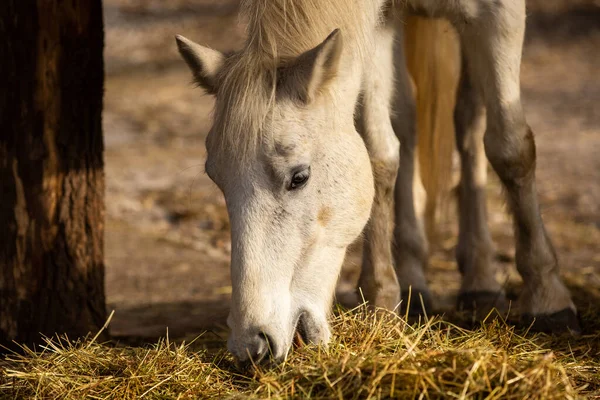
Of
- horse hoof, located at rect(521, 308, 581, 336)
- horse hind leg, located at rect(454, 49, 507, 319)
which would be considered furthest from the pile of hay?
horse hind leg, located at rect(454, 49, 507, 319)

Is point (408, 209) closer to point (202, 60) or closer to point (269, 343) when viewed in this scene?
point (202, 60)

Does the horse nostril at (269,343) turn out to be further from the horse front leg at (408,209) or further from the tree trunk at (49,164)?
the horse front leg at (408,209)

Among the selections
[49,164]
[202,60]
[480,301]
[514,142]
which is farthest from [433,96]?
[49,164]

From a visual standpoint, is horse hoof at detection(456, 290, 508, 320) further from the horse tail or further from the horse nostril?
the horse nostril

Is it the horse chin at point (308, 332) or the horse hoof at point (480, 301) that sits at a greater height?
the horse chin at point (308, 332)

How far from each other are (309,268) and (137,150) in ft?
20.2

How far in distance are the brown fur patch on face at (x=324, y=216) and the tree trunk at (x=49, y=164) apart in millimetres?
1371

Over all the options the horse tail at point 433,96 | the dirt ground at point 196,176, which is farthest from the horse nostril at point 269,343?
the horse tail at point 433,96

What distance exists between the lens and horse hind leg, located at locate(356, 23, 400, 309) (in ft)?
12.3

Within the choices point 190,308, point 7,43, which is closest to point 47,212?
point 7,43

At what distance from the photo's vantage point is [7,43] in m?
3.77

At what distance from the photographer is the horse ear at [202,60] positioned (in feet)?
10.5

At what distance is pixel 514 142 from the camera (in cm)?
388

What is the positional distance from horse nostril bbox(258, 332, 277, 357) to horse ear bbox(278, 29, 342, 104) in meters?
0.87
